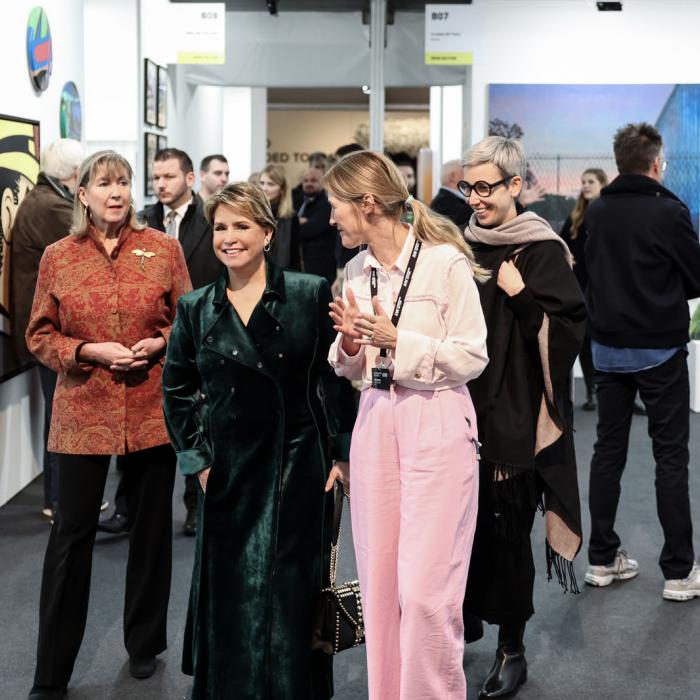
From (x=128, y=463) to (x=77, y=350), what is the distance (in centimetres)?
43

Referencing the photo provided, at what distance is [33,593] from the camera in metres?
4.64

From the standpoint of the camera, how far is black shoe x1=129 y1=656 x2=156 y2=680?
147 inches

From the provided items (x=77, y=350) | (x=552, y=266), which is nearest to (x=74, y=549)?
(x=77, y=350)

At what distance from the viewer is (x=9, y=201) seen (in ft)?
19.1

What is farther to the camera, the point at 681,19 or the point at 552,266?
the point at 681,19

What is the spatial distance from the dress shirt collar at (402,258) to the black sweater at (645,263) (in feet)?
6.05

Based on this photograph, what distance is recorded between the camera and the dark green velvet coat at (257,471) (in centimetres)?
296

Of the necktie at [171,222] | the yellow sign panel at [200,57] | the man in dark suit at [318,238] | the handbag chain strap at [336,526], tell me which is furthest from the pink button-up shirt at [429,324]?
the yellow sign panel at [200,57]

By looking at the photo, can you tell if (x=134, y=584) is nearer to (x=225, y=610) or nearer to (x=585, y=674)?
(x=225, y=610)

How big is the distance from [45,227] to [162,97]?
14.3 feet

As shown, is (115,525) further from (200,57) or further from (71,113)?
(200,57)

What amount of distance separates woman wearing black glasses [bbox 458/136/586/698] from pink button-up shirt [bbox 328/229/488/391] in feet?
1.53

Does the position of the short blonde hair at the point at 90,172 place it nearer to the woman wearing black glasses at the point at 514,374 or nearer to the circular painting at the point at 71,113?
the woman wearing black glasses at the point at 514,374

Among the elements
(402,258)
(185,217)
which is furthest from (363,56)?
(402,258)
